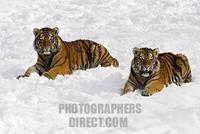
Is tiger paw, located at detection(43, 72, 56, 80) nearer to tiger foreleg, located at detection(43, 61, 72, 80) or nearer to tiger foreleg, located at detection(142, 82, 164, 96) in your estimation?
tiger foreleg, located at detection(43, 61, 72, 80)

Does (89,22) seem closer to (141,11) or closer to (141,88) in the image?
(141,11)

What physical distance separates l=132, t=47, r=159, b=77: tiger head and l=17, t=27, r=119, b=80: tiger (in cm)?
120

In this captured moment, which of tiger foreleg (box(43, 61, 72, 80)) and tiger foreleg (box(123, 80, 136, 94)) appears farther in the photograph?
tiger foreleg (box(43, 61, 72, 80))

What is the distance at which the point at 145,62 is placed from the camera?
20.5 feet

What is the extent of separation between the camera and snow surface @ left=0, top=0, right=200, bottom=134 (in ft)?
17.4

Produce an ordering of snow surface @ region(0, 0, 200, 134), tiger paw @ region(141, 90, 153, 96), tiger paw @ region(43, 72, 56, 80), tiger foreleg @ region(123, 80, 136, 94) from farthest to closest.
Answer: tiger paw @ region(43, 72, 56, 80) < tiger foreleg @ region(123, 80, 136, 94) < tiger paw @ region(141, 90, 153, 96) < snow surface @ region(0, 0, 200, 134)

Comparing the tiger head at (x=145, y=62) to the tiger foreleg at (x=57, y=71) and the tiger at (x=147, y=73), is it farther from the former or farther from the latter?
the tiger foreleg at (x=57, y=71)

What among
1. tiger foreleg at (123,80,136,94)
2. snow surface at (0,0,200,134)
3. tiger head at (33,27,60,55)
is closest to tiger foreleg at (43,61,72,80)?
snow surface at (0,0,200,134)

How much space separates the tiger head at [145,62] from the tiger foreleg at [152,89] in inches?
5.2

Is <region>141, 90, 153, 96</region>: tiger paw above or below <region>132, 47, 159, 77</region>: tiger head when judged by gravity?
below

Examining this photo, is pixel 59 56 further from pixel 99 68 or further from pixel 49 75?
pixel 99 68

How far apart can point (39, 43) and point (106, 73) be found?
37.3 inches

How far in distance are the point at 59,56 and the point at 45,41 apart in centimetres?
34

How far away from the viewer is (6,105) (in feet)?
18.5
